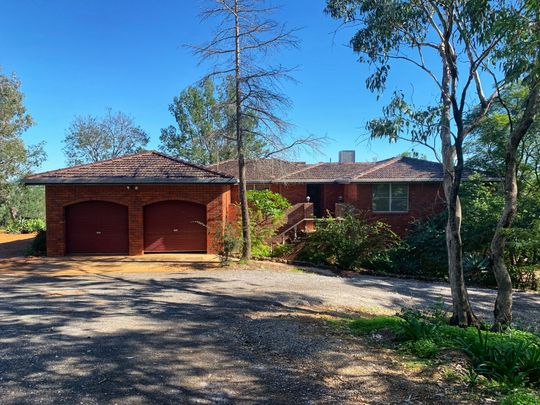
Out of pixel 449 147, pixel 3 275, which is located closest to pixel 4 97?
pixel 3 275

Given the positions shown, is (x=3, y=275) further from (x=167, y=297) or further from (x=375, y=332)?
(x=375, y=332)

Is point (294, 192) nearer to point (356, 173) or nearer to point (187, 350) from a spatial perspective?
point (356, 173)

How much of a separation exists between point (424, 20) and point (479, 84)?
1913mm

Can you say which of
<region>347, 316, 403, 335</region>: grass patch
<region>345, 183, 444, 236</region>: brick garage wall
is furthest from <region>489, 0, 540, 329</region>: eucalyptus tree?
<region>345, 183, 444, 236</region>: brick garage wall

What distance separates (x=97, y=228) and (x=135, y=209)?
1.90m

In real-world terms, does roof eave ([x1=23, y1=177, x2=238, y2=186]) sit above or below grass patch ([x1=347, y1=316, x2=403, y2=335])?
above

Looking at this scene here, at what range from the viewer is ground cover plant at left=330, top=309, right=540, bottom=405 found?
4.05 metres

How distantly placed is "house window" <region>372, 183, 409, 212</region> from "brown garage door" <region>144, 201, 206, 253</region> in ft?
30.6

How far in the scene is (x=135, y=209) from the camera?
1638 centimetres

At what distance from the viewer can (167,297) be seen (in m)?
9.45

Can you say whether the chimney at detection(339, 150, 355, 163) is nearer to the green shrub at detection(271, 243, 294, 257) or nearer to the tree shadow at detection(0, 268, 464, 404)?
the green shrub at detection(271, 243, 294, 257)

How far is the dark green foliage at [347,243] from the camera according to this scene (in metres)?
16.0

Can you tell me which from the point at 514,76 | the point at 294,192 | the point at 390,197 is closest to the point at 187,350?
the point at 514,76

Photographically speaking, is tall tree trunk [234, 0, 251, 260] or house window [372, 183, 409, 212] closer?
tall tree trunk [234, 0, 251, 260]
